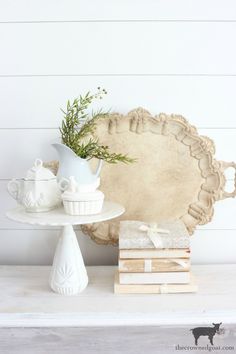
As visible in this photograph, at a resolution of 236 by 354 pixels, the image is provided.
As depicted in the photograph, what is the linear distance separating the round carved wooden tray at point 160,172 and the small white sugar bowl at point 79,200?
0.20 m

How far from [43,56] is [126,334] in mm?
772

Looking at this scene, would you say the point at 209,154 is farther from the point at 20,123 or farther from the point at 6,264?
the point at 6,264

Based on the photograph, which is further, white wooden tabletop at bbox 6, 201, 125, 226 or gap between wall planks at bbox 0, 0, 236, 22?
gap between wall planks at bbox 0, 0, 236, 22

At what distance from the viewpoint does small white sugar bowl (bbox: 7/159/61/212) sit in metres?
0.84

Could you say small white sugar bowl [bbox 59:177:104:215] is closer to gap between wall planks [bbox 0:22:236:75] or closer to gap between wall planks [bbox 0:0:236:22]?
gap between wall planks [bbox 0:22:236:75]

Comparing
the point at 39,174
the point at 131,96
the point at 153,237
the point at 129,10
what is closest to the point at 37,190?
the point at 39,174

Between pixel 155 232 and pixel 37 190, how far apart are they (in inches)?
11.8

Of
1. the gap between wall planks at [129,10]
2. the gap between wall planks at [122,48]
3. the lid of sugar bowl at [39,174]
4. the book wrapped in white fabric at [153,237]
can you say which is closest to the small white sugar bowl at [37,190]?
the lid of sugar bowl at [39,174]

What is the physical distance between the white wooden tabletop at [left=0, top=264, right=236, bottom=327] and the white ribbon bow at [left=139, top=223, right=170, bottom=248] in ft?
0.40

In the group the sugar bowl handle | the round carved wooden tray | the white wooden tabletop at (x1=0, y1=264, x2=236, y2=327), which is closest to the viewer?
the white wooden tabletop at (x1=0, y1=264, x2=236, y2=327)

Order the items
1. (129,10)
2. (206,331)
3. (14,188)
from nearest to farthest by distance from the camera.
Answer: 1. (206,331)
2. (14,188)
3. (129,10)

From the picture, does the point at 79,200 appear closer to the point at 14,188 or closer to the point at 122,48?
the point at 14,188

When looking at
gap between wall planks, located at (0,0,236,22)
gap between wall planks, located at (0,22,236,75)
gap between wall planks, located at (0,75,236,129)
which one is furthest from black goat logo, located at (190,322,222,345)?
gap between wall planks, located at (0,0,236,22)

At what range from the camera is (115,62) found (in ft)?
3.41
